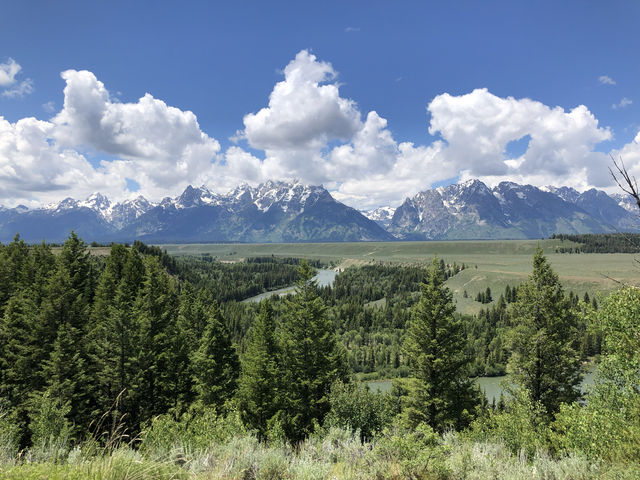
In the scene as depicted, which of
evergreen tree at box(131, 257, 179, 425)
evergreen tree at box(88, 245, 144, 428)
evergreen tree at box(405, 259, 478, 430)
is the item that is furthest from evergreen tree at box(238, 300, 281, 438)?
evergreen tree at box(405, 259, 478, 430)

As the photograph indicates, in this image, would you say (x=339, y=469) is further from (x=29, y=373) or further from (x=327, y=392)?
(x=29, y=373)

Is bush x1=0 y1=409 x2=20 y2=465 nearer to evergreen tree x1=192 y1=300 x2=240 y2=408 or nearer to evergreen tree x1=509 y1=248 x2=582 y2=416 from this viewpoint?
evergreen tree x1=192 y1=300 x2=240 y2=408

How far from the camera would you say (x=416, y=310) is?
22.9 metres

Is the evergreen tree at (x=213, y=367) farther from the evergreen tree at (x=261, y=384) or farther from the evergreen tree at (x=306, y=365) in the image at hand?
the evergreen tree at (x=306, y=365)

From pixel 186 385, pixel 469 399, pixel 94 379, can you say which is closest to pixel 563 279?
pixel 469 399

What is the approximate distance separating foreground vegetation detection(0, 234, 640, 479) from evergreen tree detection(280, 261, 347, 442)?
12 cm

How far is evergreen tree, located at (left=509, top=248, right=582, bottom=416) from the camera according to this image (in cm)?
2077

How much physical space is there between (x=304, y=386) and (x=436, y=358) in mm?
11201

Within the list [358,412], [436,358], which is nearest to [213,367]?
[358,412]

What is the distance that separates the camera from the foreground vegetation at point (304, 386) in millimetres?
9648

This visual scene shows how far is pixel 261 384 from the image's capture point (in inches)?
1064

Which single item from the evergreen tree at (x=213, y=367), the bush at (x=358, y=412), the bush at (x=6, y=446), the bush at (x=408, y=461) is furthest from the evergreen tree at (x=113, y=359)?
the bush at (x=408, y=461)

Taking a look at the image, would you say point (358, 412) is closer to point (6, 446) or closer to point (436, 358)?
point (436, 358)

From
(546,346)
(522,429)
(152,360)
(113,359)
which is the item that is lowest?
(152,360)
